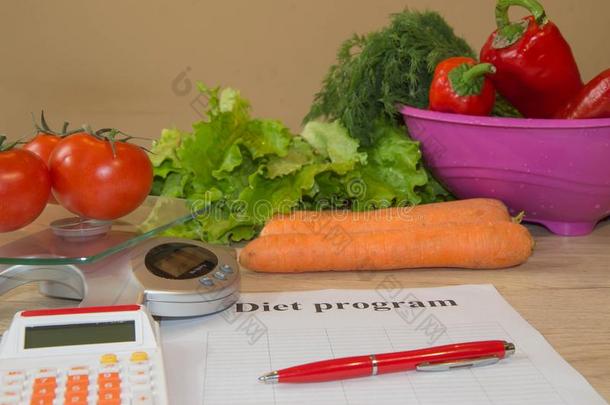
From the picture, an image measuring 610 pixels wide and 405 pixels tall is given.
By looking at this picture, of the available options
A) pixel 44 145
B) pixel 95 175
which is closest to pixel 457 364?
pixel 95 175

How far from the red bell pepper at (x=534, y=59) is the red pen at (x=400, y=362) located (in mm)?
486

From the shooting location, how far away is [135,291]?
656 millimetres

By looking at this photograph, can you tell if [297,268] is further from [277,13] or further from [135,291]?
[277,13]

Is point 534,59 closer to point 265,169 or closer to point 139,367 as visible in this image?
point 265,169

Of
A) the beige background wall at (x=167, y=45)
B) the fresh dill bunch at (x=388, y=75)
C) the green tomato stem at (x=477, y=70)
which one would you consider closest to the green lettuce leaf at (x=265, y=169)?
the fresh dill bunch at (x=388, y=75)

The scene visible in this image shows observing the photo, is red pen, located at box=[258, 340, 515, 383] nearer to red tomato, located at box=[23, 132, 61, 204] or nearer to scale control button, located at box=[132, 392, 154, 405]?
scale control button, located at box=[132, 392, 154, 405]

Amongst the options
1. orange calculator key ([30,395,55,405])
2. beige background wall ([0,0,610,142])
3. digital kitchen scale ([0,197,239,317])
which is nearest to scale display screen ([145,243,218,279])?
digital kitchen scale ([0,197,239,317])

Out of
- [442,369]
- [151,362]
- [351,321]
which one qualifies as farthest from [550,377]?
[151,362]

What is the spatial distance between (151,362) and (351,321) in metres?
0.24

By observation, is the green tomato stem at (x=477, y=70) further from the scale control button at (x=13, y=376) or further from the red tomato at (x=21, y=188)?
the scale control button at (x=13, y=376)

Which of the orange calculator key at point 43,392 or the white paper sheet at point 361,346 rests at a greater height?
the orange calculator key at point 43,392

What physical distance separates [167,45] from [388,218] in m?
1.31

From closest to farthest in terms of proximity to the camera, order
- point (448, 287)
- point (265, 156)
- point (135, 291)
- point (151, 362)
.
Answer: point (151, 362) → point (135, 291) → point (448, 287) → point (265, 156)

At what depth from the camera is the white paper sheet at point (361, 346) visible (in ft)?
1.79
